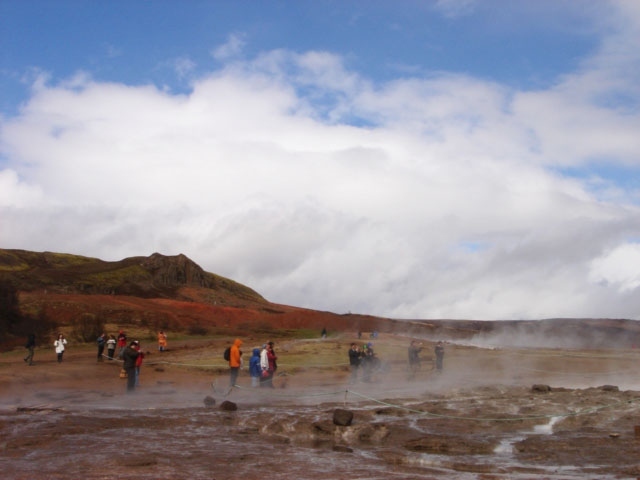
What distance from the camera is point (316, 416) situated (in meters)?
16.8

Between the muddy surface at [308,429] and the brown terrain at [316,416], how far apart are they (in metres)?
0.05

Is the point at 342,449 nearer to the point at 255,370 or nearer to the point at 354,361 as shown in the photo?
the point at 255,370

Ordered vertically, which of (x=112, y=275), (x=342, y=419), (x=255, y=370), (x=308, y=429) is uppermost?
(x=112, y=275)

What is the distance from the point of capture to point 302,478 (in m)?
10.5

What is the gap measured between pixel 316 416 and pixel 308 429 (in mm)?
1663

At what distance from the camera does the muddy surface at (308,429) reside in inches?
447

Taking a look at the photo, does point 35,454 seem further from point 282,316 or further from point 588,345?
point 588,345

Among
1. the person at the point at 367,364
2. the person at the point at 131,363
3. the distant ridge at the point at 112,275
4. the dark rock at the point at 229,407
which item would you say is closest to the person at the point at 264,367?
the person at the point at 131,363

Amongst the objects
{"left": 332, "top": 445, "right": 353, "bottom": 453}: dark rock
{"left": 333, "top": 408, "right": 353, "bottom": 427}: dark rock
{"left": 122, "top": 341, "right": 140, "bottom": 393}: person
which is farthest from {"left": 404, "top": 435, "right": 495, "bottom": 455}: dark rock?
{"left": 122, "top": 341, "right": 140, "bottom": 393}: person

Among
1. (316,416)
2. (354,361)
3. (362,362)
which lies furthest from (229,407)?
(362,362)

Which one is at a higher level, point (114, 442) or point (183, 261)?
point (183, 261)

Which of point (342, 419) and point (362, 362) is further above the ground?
point (362, 362)

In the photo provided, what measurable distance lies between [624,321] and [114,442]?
78667mm

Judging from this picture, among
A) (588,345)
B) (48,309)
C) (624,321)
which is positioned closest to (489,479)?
(48,309)
